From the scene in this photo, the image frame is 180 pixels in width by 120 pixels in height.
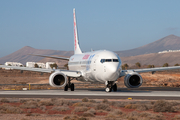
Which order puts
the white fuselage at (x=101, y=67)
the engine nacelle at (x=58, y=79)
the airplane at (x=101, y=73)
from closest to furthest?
the white fuselage at (x=101, y=67) → the airplane at (x=101, y=73) → the engine nacelle at (x=58, y=79)

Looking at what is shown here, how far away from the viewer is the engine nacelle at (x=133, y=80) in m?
33.6

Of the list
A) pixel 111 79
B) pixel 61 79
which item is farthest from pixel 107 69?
pixel 61 79

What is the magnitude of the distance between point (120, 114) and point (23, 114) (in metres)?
5.01

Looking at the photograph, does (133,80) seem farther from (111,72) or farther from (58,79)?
(58,79)

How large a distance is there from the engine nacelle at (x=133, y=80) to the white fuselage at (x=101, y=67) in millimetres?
2949

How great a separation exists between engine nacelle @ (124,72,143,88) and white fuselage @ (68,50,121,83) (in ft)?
9.68

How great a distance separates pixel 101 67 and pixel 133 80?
491 centimetres

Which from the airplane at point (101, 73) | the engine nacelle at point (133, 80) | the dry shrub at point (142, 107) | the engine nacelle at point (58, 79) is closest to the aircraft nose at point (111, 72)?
the airplane at point (101, 73)

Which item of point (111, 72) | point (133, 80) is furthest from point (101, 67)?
point (133, 80)

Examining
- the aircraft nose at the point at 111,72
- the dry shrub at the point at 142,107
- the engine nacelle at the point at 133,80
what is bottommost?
the dry shrub at the point at 142,107

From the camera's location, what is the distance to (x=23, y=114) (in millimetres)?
16078

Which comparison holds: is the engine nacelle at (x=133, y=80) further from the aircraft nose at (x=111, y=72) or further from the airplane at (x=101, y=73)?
the aircraft nose at (x=111, y=72)

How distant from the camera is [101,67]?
103 ft

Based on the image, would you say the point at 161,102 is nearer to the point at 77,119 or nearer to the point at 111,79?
the point at 77,119
